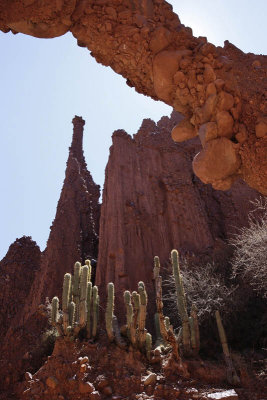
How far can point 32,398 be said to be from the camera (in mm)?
7410

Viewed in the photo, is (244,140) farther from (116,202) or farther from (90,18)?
(116,202)

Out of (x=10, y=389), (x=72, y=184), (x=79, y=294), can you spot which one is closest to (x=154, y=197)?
(x=72, y=184)

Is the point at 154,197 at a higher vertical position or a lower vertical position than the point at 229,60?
higher

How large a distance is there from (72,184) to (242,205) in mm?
10323

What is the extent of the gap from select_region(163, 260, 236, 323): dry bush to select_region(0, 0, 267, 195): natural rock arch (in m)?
9.18

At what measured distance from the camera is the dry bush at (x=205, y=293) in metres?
12.2

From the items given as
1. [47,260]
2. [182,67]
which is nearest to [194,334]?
[182,67]

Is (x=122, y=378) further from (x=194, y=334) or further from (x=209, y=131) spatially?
(x=209, y=131)

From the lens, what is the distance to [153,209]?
753 inches

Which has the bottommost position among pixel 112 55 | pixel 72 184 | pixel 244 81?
pixel 244 81

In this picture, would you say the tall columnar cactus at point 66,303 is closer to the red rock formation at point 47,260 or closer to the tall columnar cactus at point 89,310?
the tall columnar cactus at point 89,310

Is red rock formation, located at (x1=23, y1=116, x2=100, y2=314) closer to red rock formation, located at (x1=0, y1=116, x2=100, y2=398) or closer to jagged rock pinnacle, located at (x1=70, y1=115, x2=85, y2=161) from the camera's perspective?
red rock formation, located at (x1=0, y1=116, x2=100, y2=398)

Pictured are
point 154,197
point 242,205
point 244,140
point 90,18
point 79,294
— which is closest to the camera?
point 244,140

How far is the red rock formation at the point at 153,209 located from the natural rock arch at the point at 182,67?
36.9 feet
